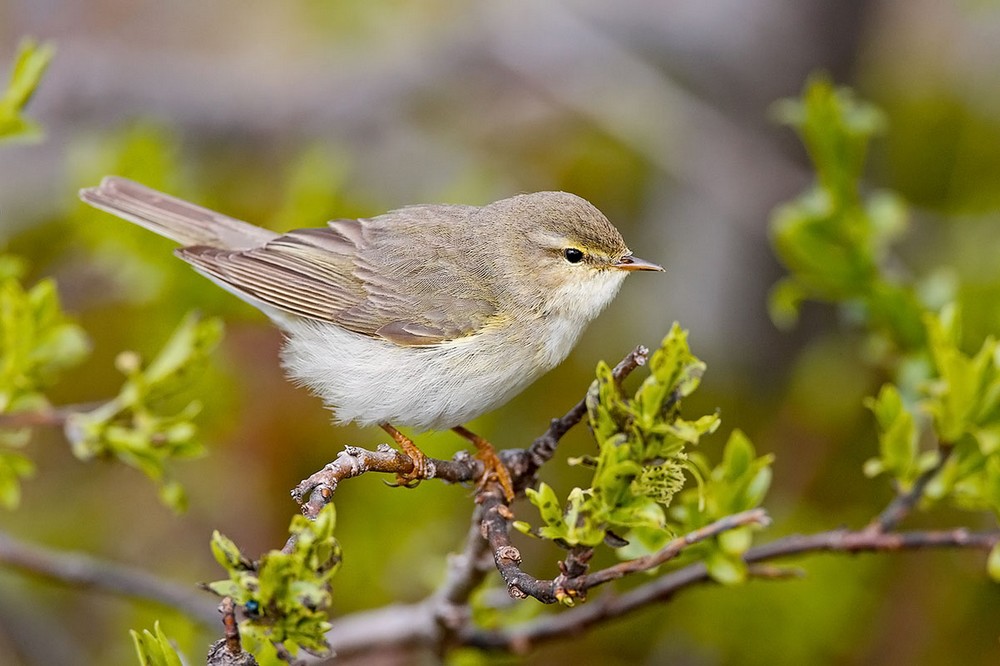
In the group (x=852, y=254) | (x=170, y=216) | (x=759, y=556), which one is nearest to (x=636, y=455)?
(x=759, y=556)

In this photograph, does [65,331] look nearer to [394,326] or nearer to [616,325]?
[394,326]

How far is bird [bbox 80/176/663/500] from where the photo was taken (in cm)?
333

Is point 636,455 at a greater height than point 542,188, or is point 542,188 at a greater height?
point 542,188

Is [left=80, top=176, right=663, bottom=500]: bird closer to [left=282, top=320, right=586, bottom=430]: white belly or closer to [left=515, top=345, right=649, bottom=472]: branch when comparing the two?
[left=282, top=320, right=586, bottom=430]: white belly

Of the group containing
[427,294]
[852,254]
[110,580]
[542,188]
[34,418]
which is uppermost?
[542,188]

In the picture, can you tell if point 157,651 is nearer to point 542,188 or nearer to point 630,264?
point 630,264

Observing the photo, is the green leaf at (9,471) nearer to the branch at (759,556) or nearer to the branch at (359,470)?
the branch at (359,470)

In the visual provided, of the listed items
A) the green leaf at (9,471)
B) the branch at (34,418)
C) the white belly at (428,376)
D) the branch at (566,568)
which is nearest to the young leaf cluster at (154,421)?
the branch at (34,418)

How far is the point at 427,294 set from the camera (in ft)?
11.7

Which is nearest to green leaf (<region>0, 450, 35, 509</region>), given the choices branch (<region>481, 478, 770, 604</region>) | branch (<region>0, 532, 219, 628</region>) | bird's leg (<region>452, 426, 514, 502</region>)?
branch (<region>0, 532, 219, 628</region>)

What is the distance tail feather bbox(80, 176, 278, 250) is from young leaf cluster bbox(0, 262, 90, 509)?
0.85 metres

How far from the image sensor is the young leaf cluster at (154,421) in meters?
2.92

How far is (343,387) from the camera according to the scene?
3445 millimetres

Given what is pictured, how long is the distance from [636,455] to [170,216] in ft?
7.99
